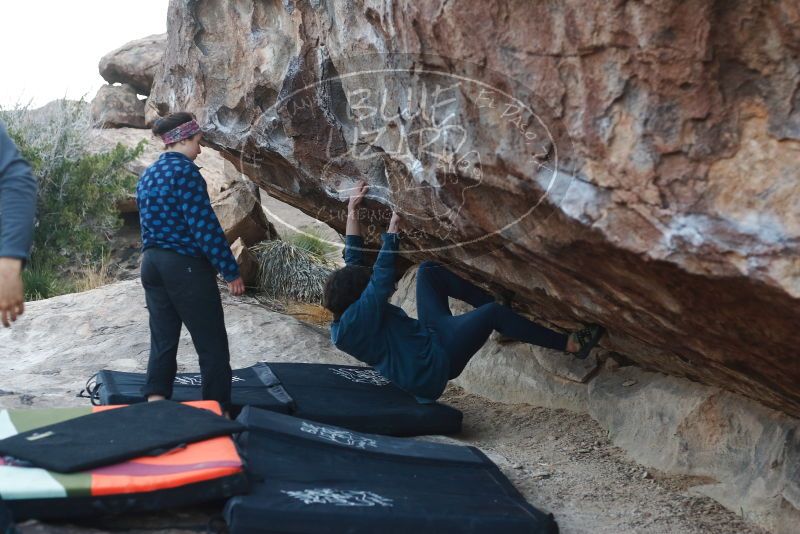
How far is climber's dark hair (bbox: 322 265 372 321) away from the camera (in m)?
4.37

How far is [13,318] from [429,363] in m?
2.17

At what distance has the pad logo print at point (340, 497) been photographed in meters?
2.84

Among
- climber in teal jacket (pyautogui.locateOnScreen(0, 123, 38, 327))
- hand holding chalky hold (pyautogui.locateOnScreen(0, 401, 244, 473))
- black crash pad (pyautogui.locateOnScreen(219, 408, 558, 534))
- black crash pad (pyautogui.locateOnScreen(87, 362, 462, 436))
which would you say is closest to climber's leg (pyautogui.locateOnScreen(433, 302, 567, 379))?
black crash pad (pyautogui.locateOnScreen(87, 362, 462, 436))

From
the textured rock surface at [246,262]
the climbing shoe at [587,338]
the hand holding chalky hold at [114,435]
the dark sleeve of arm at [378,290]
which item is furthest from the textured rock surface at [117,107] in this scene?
the hand holding chalky hold at [114,435]

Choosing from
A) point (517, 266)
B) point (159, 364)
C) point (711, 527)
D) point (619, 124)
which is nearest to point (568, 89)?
point (619, 124)

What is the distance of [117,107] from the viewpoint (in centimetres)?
1355

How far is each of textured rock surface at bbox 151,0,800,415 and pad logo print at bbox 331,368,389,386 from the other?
1.06 m

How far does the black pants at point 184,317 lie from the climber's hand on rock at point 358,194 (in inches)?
37.4

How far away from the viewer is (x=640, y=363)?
430cm

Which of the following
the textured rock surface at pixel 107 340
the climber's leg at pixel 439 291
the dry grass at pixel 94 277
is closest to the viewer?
the climber's leg at pixel 439 291

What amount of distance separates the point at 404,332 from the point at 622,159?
6.93 ft

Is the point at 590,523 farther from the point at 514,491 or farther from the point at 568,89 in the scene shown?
the point at 568,89

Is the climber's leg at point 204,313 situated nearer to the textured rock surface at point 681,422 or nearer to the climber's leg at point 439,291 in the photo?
the climber's leg at point 439,291

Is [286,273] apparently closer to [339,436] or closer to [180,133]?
[180,133]
